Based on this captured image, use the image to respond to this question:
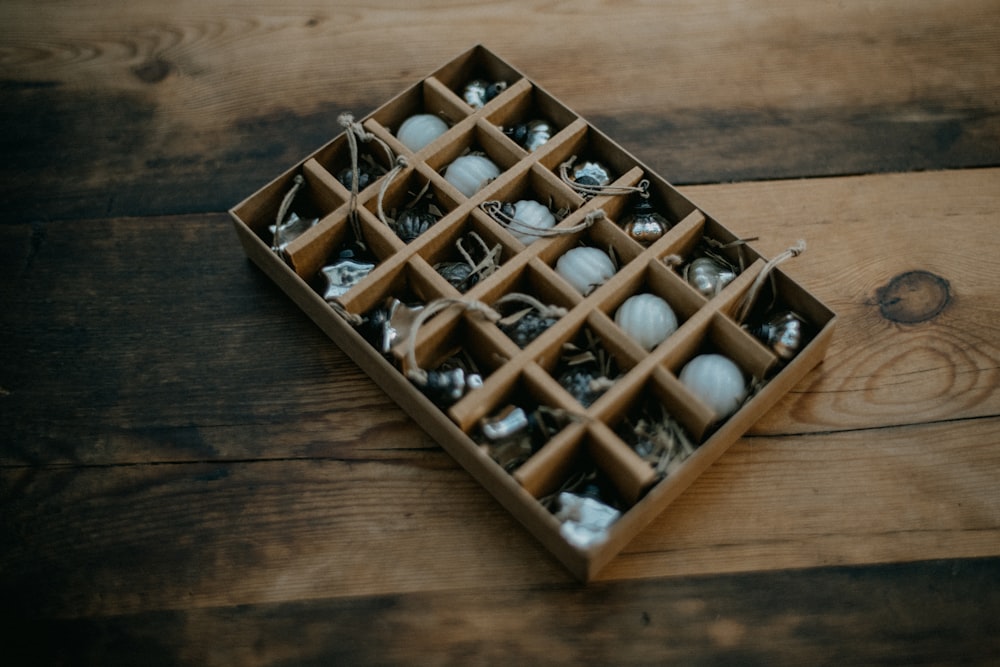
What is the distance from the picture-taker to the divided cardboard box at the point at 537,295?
71 centimetres

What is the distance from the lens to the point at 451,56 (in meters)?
1.00

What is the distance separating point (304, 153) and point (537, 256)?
0.32m

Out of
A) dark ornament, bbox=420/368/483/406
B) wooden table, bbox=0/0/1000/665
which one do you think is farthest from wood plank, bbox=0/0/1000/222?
dark ornament, bbox=420/368/483/406

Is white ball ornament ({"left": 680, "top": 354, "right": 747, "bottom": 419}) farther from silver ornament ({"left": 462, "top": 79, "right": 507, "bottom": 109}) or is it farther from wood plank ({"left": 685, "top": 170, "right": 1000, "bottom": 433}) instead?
silver ornament ({"left": 462, "top": 79, "right": 507, "bottom": 109})

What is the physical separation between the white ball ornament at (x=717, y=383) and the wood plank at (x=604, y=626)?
147 millimetres

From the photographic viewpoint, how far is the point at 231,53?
3.29 feet

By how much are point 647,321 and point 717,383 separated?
8cm

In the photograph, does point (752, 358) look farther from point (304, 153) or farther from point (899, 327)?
point (304, 153)

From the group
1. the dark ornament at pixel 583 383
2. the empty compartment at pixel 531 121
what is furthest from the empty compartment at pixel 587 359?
the empty compartment at pixel 531 121

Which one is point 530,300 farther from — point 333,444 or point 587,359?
point 333,444

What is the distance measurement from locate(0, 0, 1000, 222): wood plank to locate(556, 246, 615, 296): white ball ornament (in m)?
0.19

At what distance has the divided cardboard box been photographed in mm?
709

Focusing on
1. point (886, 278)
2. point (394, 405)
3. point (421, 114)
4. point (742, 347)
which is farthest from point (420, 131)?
point (886, 278)

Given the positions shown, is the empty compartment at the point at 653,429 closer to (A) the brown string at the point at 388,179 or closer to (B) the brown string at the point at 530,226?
(B) the brown string at the point at 530,226
